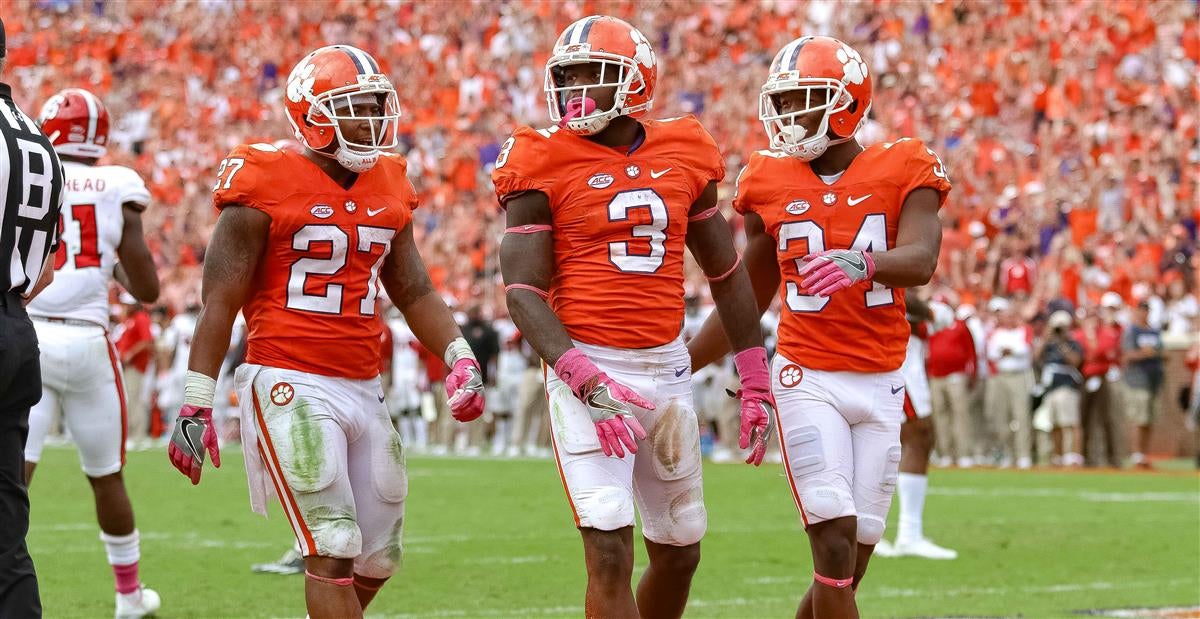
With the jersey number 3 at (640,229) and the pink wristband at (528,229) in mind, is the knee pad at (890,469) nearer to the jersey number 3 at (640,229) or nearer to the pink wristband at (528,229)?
the jersey number 3 at (640,229)

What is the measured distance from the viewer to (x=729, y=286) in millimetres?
5609

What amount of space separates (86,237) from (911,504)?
16.3ft

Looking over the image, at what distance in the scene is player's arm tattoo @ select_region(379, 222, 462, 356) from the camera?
5.56 m

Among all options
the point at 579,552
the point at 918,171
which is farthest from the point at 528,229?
the point at 579,552

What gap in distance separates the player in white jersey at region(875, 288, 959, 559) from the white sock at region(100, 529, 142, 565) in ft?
13.3

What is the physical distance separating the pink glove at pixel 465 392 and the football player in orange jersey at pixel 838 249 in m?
0.98

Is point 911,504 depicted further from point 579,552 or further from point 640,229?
point 640,229

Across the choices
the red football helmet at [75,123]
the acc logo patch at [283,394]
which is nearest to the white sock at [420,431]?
the red football helmet at [75,123]

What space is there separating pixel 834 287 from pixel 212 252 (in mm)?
1903

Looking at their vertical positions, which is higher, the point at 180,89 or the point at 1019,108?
the point at 180,89

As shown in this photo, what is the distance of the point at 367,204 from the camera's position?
17.3 feet

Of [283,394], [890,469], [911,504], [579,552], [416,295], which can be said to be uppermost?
[416,295]

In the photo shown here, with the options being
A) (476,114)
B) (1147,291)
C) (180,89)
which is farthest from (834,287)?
(180,89)

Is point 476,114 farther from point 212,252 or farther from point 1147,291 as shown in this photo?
point 212,252
